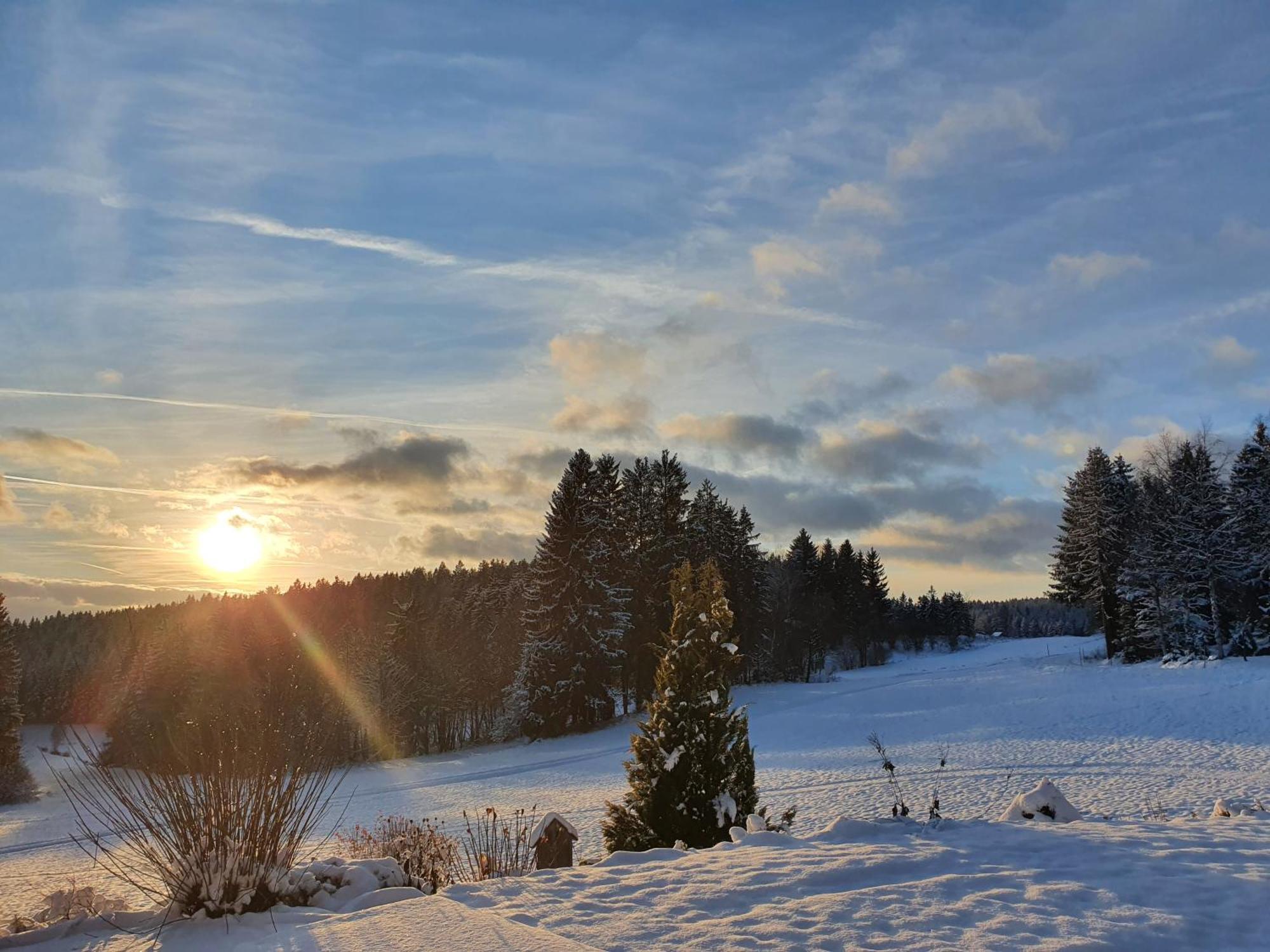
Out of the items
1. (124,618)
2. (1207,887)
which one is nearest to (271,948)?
(1207,887)

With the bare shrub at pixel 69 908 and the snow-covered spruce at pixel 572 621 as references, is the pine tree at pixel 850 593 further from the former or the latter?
the bare shrub at pixel 69 908

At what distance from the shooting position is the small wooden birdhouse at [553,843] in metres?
9.35

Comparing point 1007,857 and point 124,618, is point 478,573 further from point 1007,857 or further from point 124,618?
point 124,618

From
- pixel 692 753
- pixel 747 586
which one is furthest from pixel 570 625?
pixel 692 753

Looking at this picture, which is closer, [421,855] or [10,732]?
[421,855]

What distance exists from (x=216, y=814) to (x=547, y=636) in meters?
34.6

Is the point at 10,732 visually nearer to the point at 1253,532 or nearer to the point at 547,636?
the point at 547,636

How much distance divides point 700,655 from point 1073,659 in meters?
48.8

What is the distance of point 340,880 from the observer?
7316 millimetres

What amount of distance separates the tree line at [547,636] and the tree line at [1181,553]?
2056 centimetres

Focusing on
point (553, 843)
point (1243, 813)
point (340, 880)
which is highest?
point (340, 880)

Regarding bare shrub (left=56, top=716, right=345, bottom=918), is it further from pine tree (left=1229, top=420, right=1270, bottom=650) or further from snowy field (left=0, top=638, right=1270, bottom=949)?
pine tree (left=1229, top=420, right=1270, bottom=650)

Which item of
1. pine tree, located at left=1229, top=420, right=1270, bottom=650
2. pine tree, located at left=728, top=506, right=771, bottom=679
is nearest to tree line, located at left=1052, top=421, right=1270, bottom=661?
pine tree, located at left=1229, top=420, right=1270, bottom=650

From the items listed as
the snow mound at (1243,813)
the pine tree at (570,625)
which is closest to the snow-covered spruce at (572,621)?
the pine tree at (570,625)
